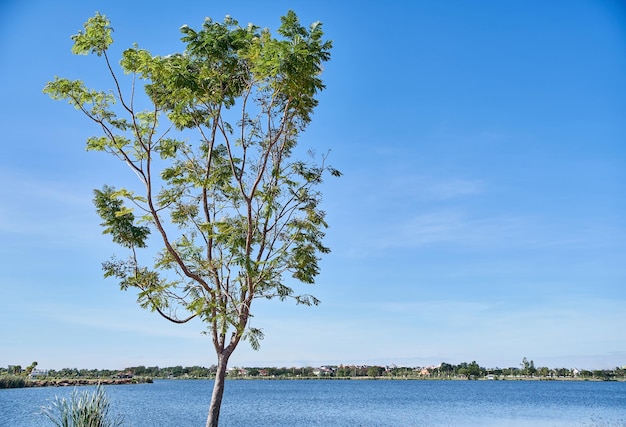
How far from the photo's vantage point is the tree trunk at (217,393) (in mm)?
10773

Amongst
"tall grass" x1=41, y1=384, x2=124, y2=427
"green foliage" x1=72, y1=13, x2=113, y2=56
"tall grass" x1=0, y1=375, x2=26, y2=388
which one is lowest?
"tall grass" x1=0, y1=375, x2=26, y2=388

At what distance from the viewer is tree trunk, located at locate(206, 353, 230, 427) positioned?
35.3ft

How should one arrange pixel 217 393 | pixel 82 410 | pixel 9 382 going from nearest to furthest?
pixel 82 410, pixel 217 393, pixel 9 382

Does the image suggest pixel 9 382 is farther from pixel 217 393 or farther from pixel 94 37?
pixel 94 37

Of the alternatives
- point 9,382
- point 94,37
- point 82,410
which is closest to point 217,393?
point 82,410

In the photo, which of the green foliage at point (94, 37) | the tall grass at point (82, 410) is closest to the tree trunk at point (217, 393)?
the tall grass at point (82, 410)

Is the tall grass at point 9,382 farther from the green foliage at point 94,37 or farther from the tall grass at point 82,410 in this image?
the green foliage at point 94,37

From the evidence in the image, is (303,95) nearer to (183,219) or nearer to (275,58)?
(275,58)

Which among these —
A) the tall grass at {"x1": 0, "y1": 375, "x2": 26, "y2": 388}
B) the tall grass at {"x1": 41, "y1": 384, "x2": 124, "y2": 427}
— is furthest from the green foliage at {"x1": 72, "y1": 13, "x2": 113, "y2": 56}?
the tall grass at {"x1": 0, "y1": 375, "x2": 26, "y2": 388}

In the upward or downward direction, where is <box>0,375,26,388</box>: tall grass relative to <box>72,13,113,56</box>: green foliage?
downward

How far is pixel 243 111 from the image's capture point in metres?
12.0

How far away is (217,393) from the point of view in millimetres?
10977

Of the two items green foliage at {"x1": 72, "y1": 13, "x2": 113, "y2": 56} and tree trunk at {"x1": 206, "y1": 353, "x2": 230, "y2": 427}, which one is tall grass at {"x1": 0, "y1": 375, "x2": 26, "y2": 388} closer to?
tree trunk at {"x1": 206, "y1": 353, "x2": 230, "y2": 427}

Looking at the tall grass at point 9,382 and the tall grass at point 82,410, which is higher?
the tall grass at point 82,410
